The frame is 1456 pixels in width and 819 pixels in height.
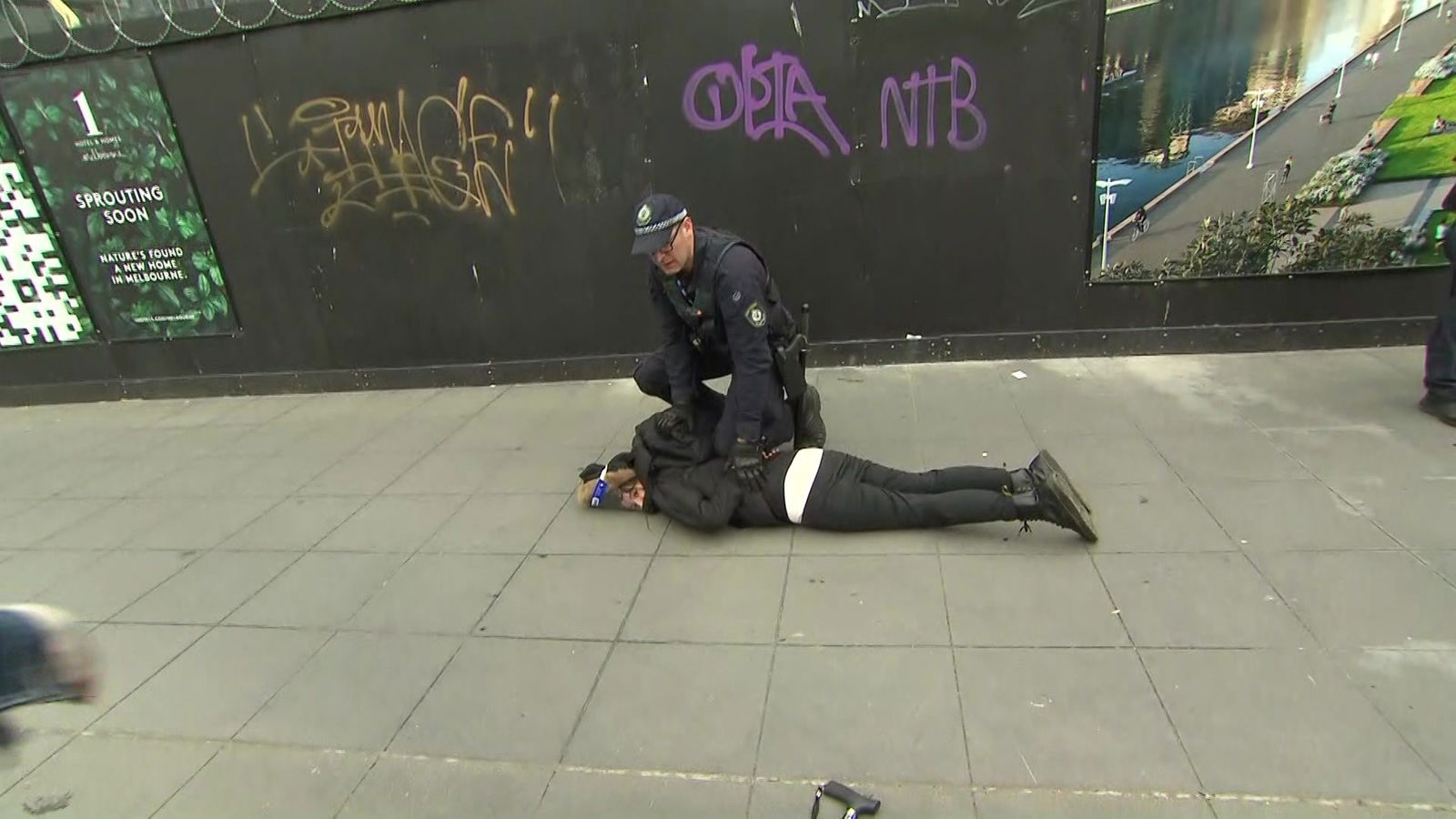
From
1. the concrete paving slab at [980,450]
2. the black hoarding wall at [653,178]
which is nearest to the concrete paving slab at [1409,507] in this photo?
the concrete paving slab at [980,450]

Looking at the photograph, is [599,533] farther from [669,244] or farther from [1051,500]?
[1051,500]

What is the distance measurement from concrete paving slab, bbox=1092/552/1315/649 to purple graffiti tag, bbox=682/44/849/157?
336cm

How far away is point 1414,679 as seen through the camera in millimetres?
2408

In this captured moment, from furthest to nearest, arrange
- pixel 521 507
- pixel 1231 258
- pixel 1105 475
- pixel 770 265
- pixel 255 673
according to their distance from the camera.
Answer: pixel 770 265 < pixel 1231 258 < pixel 521 507 < pixel 1105 475 < pixel 255 673

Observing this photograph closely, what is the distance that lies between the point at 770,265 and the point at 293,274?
12.8ft

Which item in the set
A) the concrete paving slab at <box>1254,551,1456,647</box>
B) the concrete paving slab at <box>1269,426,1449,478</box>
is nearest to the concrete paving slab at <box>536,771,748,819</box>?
the concrete paving slab at <box>1254,551,1456,647</box>

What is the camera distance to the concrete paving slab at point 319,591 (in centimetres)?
344

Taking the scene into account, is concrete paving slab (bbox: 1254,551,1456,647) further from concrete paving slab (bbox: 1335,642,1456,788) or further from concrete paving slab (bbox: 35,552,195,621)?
concrete paving slab (bbox: 35,552,195,621)

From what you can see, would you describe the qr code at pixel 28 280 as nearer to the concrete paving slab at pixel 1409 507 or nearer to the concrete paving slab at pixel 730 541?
the concrete paving slab at pixel 730 541

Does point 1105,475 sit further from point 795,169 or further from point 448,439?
point 448,439

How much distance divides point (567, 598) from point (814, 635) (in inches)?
43.3

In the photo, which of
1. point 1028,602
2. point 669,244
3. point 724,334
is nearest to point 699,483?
point 724,334

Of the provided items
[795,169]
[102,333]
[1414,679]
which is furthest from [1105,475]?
[102,333]

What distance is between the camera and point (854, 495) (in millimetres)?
3494
